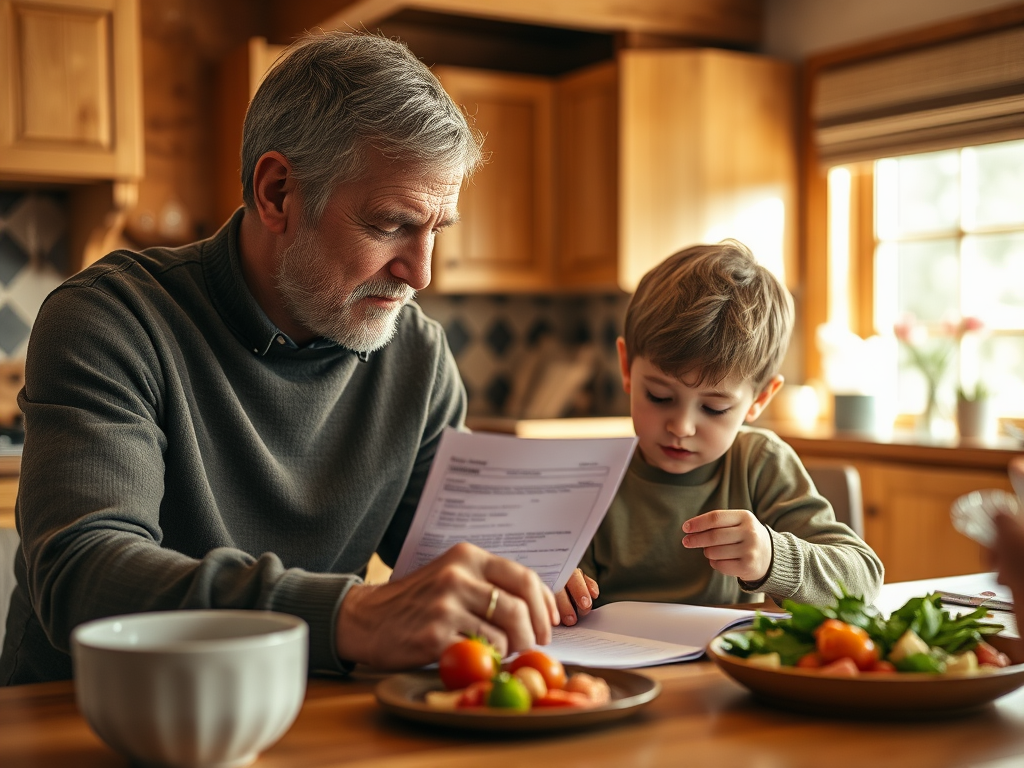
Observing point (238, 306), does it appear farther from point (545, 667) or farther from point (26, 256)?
A: point (26, 256)

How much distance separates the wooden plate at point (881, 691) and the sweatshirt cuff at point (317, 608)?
1.08ft

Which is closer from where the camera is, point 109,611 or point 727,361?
point 109,611

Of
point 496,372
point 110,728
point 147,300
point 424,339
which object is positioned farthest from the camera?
point 496,372

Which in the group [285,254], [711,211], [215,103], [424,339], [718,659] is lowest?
[718,659]

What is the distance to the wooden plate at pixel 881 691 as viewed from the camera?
0.84 metres

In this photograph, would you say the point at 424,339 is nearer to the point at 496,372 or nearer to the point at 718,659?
the point at 718,659

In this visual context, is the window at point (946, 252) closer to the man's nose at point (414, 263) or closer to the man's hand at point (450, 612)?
the man's nose at point (414, 263)

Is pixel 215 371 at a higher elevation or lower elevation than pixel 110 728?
higher

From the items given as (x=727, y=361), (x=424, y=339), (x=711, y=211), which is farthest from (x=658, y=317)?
(x=711, y=211)

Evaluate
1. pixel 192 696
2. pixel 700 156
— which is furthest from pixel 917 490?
pixel 192 696

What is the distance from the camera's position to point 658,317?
155 cm

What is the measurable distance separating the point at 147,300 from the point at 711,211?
2.83m

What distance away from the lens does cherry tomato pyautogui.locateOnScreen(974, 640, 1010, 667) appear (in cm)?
93

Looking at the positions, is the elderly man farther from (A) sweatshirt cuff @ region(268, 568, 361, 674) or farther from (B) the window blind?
(B) the window blind
